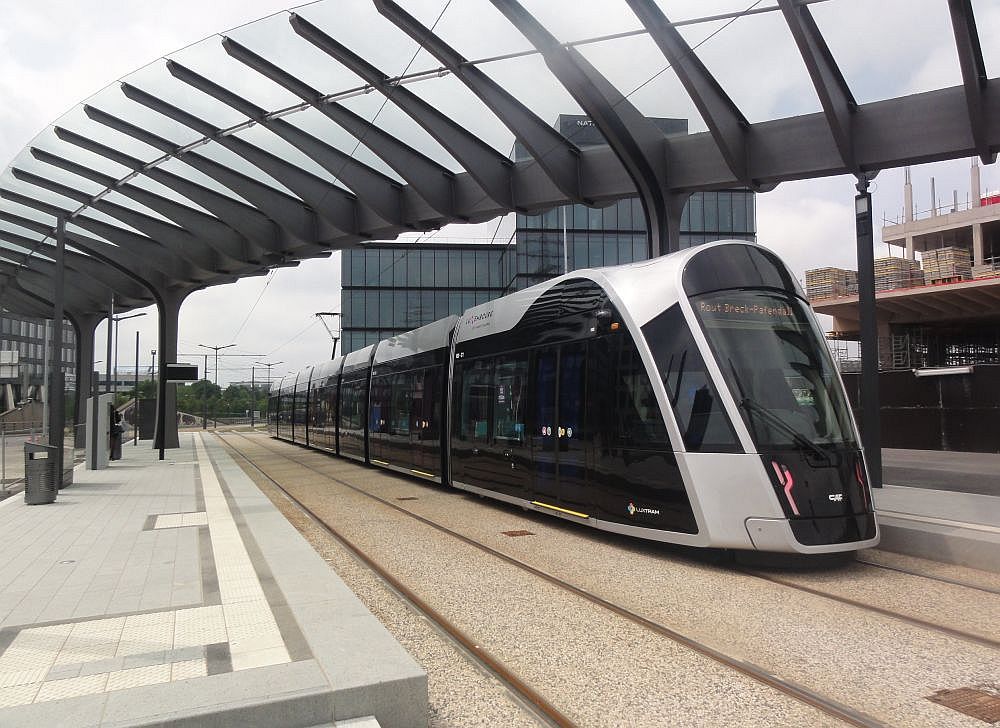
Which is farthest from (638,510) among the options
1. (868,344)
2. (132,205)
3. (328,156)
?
(132,205)

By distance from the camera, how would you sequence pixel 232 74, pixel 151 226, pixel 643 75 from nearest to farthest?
pixel 643 75, pixel 232 74, pixel 151 226

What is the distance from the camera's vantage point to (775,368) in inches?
308

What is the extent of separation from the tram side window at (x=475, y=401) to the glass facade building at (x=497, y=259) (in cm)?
3439

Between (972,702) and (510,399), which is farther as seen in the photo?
(510,399)

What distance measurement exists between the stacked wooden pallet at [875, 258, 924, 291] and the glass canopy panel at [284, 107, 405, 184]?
33454mm

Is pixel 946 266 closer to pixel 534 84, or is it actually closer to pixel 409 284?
pixel 409 284

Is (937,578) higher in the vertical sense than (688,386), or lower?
lower

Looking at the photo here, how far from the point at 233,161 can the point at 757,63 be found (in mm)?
11804

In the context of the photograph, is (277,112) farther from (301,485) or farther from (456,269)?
(456,269)

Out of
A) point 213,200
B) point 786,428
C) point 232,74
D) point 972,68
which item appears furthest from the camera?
point 213,200

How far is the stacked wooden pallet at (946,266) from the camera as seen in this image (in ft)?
133

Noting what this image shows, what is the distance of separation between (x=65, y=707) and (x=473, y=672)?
2209mm

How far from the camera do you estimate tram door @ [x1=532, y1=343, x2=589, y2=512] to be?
9.38 metres

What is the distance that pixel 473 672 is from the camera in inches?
191
